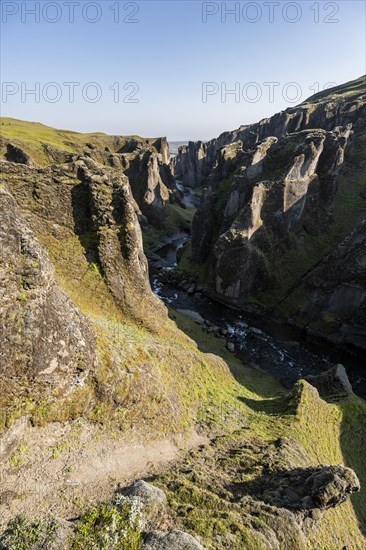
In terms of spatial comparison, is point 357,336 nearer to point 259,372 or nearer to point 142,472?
point 259,372

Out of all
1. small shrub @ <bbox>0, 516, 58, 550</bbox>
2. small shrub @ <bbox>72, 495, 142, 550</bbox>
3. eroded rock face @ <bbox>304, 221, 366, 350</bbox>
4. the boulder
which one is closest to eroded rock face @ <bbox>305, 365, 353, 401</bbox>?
eroded rock face @ <bbox>304, 221, 366, 350</bbox>

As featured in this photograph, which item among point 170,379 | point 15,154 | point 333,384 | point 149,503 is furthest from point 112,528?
point 15,154

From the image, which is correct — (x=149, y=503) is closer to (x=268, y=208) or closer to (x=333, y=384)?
(x=333, y=384)

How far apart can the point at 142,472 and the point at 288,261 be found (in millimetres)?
58632

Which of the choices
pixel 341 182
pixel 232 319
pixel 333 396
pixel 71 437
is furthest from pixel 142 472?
pixel 341 182

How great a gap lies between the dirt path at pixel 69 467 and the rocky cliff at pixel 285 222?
1788 inches

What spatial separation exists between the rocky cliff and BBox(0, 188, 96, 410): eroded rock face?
159 ft

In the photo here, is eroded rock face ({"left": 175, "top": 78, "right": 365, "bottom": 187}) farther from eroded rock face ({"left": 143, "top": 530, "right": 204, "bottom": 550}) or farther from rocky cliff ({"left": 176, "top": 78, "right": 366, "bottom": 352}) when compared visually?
eroded rock face ({"left": 143, "top": 530, "right": 204, "bottom": 550})

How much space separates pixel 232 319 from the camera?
191ft

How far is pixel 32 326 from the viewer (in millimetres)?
14609

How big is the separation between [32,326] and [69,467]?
6701 millimetres

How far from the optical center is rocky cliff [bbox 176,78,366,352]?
197ft

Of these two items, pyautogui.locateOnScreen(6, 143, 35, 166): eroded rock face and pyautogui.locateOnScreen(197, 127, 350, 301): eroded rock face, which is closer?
pyautogui.locateOnScreen(197, 127, 350, 301): eroded rock face

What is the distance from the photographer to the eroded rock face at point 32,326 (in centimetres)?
1402
